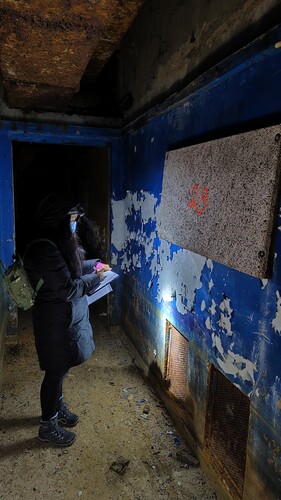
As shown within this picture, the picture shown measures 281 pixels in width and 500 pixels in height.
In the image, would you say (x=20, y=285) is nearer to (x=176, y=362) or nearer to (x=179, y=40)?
(x=176, y=362)

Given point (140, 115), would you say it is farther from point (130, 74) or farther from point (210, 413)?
point (210, 413)

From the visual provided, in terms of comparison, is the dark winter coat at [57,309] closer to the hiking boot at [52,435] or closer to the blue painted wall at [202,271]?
the hiking boot at [52,435]

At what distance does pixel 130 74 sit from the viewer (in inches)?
157

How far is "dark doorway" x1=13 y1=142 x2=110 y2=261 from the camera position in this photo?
15.7ft

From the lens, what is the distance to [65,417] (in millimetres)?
2961

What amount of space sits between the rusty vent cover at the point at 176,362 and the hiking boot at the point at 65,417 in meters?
0.91

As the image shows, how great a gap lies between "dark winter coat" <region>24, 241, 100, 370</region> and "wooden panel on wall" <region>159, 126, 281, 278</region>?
91 centimetres

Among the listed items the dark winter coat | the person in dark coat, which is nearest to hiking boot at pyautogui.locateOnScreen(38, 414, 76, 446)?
the person in dark coat

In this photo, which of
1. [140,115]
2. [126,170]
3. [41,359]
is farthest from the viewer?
[126,170]

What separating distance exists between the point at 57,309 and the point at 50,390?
721 millimetres

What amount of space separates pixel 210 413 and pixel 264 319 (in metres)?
1.06

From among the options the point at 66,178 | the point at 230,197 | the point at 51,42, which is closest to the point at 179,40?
the point at 51,42

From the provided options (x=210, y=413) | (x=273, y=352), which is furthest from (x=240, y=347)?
(x=210, y=413)

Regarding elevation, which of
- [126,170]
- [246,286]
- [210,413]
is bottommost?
[210,413]
